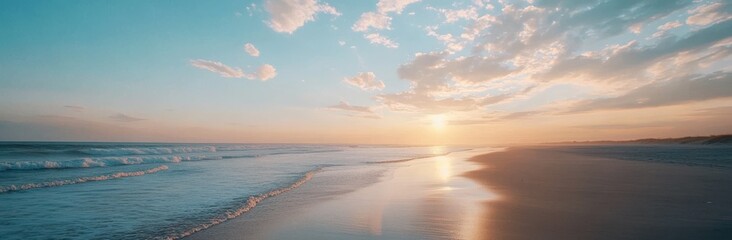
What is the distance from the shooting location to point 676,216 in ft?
23.6

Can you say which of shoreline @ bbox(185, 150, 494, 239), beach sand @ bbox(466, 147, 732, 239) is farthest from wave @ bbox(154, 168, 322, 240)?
beach sand @ bbox(466, 147, 732, 239)

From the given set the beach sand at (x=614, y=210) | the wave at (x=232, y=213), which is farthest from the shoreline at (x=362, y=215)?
the beach sand at (x=614, y=210)

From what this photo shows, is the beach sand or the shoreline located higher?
the beach sand

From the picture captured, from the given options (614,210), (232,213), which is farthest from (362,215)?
(614,210)

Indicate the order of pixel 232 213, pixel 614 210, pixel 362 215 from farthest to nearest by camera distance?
pixel 232 213 → pixel 362 215 → pixel 614 210

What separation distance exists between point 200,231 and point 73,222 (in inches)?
137

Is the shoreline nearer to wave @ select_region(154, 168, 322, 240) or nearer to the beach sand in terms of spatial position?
wave @ select_region(154, 168, 322, 240)

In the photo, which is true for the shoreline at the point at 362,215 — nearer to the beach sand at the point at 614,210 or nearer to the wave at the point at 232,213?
the wave at the point at 232,213

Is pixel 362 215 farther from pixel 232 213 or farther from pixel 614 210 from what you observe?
pixel 614 210

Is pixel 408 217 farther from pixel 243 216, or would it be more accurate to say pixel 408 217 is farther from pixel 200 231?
pixel 200 231

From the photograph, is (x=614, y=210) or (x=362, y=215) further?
(x=362, y=215)

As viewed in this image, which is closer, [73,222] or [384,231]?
[384,231]

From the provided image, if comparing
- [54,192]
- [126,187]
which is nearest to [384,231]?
[126,187]

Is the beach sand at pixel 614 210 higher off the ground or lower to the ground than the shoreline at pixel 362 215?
higher
